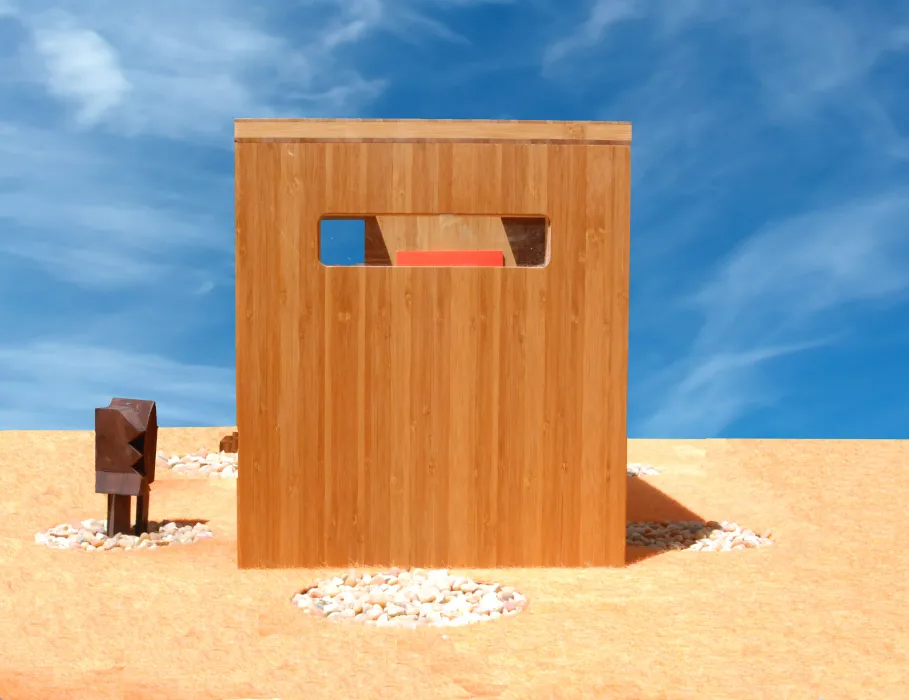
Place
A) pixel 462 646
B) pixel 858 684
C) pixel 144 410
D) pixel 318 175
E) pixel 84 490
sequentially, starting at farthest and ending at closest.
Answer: pixel 84 490 → pixel 144 410 → pixel 318 175 → pixel 462 646 → pixel 858 684

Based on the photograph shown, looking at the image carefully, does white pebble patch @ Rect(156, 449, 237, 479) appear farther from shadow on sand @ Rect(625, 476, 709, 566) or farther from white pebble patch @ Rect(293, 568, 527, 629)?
white pebble patch @ Rect(293, 568, 527, 629)

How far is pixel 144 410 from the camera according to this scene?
27.2 feet

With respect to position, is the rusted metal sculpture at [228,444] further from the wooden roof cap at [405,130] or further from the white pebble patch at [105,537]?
the wooden roof cap at [405,130]

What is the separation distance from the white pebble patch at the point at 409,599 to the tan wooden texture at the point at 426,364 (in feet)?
1.87

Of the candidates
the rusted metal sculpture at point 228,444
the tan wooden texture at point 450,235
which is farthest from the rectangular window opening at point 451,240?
the rusted metal sculpture at point 228,444

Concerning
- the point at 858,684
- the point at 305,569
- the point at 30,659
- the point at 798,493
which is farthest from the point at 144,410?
the point at 798,493

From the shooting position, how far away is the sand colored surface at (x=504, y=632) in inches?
167

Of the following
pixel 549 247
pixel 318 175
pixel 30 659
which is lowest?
pixel 30 659

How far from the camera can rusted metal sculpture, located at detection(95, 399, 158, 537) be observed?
8.12 m

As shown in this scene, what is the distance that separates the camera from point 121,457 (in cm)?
815

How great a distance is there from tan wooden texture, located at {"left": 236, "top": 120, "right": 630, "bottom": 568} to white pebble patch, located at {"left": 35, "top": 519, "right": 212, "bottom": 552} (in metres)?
1.61

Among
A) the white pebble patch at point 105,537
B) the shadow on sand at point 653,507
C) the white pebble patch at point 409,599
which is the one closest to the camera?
the white pebble patch at point 409,599

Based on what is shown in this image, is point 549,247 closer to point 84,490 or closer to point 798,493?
point 798,493

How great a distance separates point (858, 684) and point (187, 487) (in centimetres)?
873
